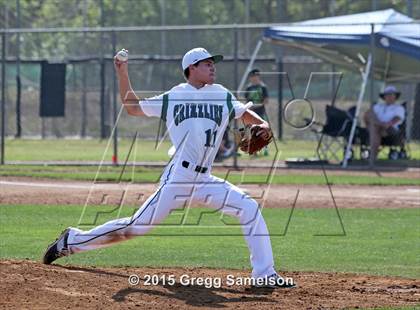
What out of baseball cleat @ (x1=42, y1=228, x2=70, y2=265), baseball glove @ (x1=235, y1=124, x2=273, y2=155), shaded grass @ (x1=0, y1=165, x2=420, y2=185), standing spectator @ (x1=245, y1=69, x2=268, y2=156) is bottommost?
shaded grass @ (x1=0, y1=165, x2=420, y2=185)

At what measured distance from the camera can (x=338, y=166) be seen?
21219 mm

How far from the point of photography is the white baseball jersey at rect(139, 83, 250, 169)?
333 inches

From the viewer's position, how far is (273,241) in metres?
11.7

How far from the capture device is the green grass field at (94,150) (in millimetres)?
24166

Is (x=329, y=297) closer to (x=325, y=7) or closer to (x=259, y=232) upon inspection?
(x=259, y=232)

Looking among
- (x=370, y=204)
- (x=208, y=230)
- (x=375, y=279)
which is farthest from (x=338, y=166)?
(x=375, y=279)

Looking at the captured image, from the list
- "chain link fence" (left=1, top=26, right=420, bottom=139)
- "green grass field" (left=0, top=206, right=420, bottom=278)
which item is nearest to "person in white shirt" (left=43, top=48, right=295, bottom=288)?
"green grass field" (left=0, top=206, right=420, bottom=278)

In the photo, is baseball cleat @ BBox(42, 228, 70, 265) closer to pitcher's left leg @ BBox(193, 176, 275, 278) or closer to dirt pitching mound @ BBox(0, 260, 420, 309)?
dirt pitching mound @ BBox(0, 260, 420, 309)

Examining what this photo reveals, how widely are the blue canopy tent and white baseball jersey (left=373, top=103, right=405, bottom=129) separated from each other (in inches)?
39.4

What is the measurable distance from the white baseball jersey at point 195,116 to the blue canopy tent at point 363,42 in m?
11.2

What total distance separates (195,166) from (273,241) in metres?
3.49

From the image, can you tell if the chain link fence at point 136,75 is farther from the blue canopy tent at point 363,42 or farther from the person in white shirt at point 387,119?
the person in white shirt at point 387,119

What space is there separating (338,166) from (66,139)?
1230cm

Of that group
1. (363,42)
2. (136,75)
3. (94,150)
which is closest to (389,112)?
(363,42)
